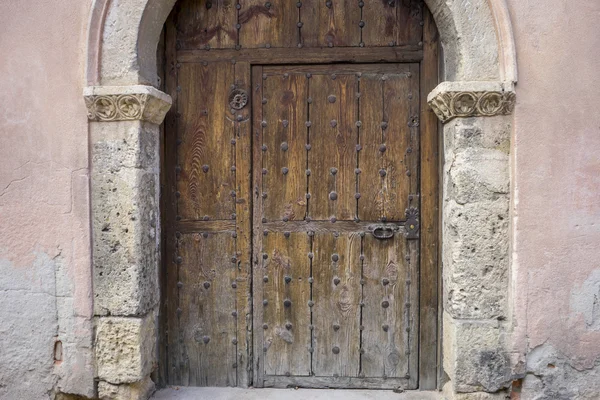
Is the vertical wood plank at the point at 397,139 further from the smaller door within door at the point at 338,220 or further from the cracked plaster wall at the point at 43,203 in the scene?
the cracked plaster wall at the point at 43,203

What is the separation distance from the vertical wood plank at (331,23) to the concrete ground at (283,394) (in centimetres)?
198

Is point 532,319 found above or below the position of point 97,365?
above

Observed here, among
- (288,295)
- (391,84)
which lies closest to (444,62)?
(391,84)

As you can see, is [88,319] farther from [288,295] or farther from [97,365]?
[288,295]

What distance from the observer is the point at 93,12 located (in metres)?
2.39

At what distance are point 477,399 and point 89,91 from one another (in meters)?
2.47

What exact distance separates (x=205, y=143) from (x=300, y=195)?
24.8 inches

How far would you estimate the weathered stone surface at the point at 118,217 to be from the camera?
2.44m

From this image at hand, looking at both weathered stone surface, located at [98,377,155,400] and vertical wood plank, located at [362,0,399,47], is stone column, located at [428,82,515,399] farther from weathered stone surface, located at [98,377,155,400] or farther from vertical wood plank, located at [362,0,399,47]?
weathered stone surface, located at [98,377,155,400]

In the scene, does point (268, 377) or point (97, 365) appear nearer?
point (97, 365)

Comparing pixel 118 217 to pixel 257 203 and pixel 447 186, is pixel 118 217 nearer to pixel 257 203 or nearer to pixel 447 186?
pixel 257 203

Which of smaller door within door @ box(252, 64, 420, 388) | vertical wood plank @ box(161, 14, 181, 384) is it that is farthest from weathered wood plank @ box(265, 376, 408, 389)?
vertical wood plank @ box(161, 14, 181, 384)

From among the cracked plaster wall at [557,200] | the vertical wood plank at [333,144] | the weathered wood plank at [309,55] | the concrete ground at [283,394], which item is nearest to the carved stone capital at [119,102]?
the weathered wood plank at [309,55]

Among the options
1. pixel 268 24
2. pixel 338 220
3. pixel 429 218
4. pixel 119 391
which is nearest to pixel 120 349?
pixel 119 391
